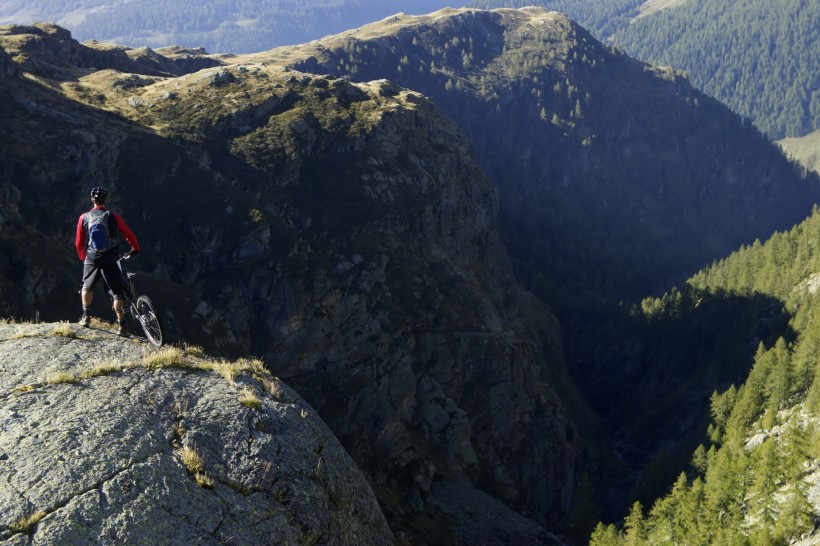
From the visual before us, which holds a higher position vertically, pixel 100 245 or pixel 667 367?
pixel 100 245

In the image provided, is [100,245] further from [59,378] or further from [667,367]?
[667,367]

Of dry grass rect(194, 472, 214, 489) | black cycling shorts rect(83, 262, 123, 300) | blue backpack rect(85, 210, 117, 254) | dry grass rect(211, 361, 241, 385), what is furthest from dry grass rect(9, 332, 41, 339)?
dry grass rect(194, 472, 214, 489)

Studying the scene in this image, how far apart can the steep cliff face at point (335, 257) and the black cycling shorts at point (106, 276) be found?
4857cm

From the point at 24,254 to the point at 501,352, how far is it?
8417cm

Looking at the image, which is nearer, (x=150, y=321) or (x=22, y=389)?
(x=22, y=389)

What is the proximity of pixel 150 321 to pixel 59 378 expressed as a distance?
6.00 metres

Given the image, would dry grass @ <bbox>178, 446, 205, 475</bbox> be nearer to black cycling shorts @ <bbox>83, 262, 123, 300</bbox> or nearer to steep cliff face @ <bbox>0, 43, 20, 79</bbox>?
black cycling shorts @ <bbox>83, 262, 123, 300</bbox>

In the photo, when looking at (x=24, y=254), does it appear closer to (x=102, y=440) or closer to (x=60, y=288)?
(x=60, y=288)

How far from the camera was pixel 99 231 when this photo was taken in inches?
812

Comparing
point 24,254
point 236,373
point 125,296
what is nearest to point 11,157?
point 24,254

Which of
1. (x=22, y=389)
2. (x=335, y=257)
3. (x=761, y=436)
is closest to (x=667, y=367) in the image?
(x=761, y=436)

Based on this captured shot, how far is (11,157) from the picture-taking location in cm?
9156

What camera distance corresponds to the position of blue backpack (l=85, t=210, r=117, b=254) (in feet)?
67.6

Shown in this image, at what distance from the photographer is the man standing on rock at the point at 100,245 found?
2064cm
